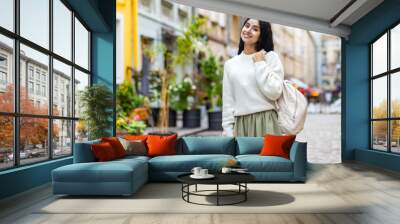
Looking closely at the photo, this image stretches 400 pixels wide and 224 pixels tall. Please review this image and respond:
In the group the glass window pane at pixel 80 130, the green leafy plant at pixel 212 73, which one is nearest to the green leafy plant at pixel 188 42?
the green leafy plant at pixel 212 73

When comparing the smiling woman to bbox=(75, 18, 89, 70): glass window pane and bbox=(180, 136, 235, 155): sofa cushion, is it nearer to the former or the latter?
bbox=(180, 136, 235, 155): sofa cushion

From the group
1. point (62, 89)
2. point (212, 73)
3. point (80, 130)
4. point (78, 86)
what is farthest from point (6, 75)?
point (212, 73)

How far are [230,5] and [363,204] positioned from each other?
501cm

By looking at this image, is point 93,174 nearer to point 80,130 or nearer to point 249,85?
point 80,130

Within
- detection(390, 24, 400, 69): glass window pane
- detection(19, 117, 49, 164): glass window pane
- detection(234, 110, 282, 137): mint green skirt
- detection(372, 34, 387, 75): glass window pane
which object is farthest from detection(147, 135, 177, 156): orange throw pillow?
detection(372, 34, 387, 75): glass window pane

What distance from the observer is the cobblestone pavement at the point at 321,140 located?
1023cm

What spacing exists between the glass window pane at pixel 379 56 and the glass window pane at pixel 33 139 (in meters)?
6.23

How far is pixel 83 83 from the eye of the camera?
320 inches

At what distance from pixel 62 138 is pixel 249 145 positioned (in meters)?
2.94

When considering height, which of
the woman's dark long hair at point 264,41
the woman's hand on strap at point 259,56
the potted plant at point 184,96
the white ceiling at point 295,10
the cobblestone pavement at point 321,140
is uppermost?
the white ceiling at point 295,10

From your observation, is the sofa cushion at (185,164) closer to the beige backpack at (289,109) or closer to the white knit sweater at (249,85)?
the white knit sweater at (249,85)

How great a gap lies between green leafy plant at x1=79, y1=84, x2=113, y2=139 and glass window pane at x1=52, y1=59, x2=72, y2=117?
0.32m

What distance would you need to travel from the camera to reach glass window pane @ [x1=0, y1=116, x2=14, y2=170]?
4.89m

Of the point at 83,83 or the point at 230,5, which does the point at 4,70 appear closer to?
the point at 83,83
